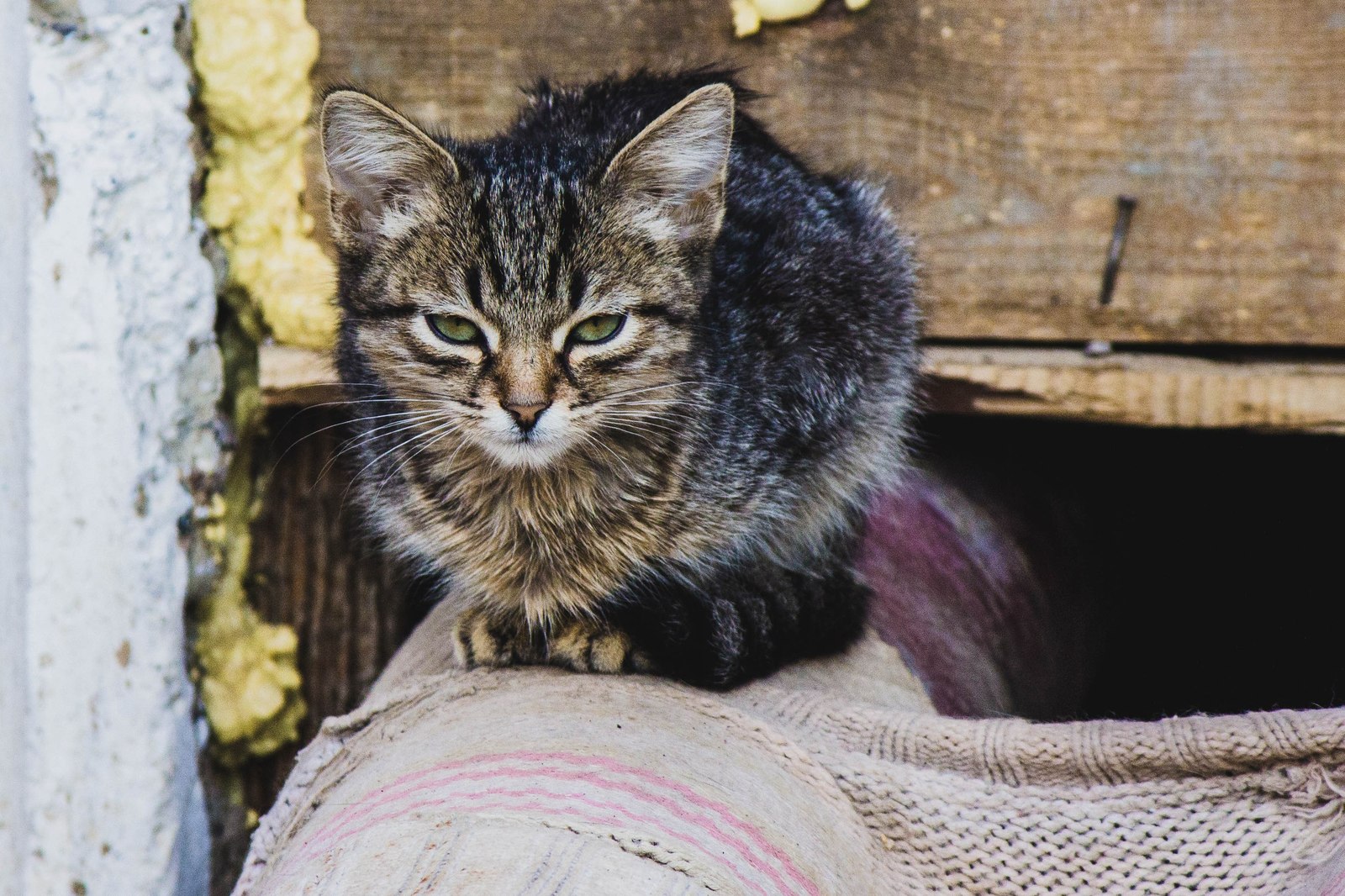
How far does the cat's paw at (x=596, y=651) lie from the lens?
4.82ft

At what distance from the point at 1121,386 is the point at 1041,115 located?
0.48 meters

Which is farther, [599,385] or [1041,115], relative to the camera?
[1041,115]

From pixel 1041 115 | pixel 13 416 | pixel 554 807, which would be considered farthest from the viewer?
pixel 1041 115

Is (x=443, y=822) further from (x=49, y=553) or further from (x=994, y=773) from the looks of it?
(x=49, y=553)

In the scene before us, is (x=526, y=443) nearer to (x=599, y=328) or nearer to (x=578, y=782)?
(x=599, y=328)

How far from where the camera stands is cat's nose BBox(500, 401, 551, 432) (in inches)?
54.4

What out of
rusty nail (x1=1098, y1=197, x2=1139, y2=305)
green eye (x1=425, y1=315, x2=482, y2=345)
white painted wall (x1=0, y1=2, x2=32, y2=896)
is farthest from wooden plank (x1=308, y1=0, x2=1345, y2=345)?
green eye (x1=425, y1=315, x2=482, y2=345)

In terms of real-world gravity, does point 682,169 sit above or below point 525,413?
above

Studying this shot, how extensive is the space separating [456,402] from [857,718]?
586 millimetres

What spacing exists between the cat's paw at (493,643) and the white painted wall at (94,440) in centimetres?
74

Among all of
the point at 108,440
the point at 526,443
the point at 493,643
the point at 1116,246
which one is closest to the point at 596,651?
the point at 493,643

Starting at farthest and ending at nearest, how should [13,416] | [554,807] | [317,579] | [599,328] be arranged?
1. [317,579]
2. [13,416]
3. [599,328]
4. [554,807]

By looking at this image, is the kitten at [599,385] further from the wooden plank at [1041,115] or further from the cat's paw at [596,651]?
the wooden plank at [1041,115]

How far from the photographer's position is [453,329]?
1471 millimetres
